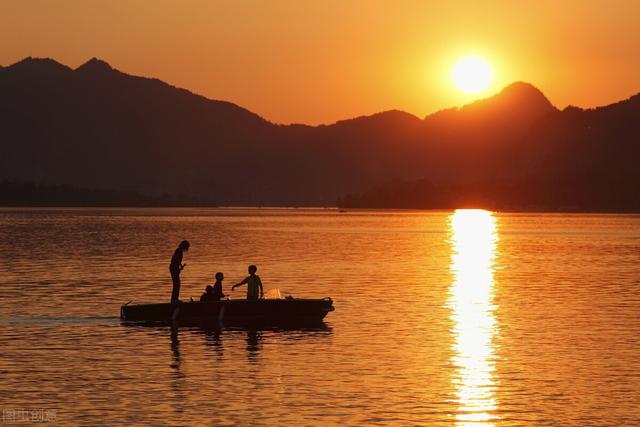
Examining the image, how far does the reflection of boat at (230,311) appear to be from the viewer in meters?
49.8

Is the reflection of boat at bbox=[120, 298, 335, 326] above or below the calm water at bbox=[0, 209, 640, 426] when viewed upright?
above

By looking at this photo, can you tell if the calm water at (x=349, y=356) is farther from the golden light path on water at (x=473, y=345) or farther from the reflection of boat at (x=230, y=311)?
the reflection of boat at (x=230, y=311)

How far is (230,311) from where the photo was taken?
49.8 metres

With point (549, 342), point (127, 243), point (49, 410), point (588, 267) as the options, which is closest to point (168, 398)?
point (49, 410)

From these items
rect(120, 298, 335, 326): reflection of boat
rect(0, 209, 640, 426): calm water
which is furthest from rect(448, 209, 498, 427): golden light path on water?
rect(120, 298, 335, 326): reflection of boat

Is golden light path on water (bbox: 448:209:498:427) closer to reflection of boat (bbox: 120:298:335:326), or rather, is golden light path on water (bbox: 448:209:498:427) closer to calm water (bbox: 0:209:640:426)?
calm water (bbox: 0:209:640:426)

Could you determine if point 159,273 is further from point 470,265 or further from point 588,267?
point 588,267

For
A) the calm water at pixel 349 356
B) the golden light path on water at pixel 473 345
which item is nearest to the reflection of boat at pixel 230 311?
the calm water at pixel 349 356

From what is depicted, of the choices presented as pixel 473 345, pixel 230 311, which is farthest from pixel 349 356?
pixel 230 311

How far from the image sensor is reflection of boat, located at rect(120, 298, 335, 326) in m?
49.8

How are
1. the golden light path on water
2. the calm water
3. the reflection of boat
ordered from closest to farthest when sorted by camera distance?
the calm water < the golden light path on water < the reflection of boat

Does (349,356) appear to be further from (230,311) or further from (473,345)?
(230,311)

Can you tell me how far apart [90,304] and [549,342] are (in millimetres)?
26839

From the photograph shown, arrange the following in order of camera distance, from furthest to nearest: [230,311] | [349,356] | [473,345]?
[230,311] → [473,345] → [349,356]
